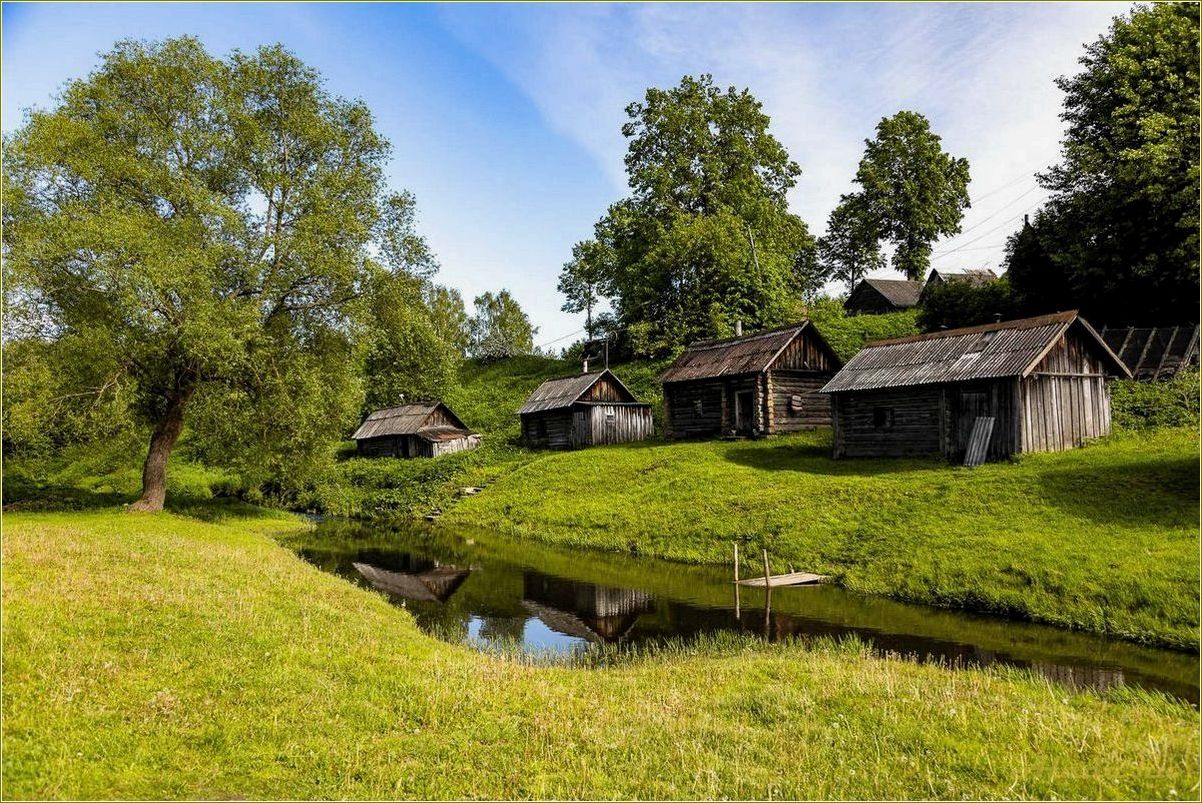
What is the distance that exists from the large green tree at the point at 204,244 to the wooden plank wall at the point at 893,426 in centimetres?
2114

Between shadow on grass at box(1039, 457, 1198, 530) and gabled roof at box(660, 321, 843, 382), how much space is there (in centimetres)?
1927

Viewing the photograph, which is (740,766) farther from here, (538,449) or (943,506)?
(538,449)

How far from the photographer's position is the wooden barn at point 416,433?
2297 inches

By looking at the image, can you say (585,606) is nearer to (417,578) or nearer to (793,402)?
(417,578)

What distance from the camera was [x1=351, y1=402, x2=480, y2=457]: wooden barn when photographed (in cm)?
5834

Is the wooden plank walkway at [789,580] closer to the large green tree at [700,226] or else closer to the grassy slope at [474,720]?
the grassy slope at [474,720]

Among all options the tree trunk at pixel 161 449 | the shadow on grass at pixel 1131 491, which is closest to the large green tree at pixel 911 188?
the shadow on grass at pixel 1131 491

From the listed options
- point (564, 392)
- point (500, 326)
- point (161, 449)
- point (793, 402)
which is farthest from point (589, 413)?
point (500, 326)

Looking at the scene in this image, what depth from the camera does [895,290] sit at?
71.1 meters

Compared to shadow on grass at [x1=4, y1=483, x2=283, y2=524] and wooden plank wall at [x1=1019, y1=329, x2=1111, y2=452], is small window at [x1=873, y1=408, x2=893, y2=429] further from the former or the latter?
shadow on grass at [x1=4, y1=483, x2=283, y2=524]

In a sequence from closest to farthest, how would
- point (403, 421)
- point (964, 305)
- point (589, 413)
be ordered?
point (964, 305) → point (589, 413) → point (403, 421)

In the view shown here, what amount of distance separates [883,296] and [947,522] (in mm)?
51866

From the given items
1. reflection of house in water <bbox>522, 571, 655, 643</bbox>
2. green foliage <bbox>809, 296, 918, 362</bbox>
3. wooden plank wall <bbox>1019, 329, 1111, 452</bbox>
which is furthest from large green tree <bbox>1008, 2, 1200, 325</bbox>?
reflection of house in water <bbox>522, 571, 655, 643</bbox>

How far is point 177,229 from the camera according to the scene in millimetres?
27781
